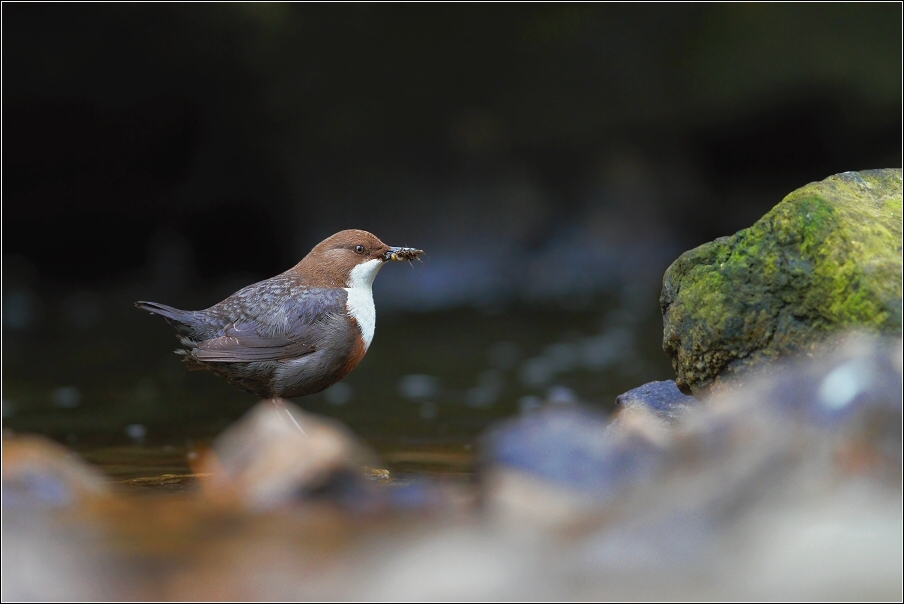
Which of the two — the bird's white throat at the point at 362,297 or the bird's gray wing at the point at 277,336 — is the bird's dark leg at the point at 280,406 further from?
the bird's white throat at the point at 362,297

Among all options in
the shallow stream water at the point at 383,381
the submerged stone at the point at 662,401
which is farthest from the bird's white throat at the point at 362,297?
the submerged stone at the point at 662,401

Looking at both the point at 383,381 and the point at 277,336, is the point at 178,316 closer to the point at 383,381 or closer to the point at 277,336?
the point at 277,336

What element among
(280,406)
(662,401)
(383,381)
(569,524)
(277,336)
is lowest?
(569,524)

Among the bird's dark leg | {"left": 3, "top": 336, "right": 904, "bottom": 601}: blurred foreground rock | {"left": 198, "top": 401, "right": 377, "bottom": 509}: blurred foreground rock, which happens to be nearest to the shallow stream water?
the bird's dark leg

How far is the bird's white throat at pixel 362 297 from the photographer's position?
4.46 meters

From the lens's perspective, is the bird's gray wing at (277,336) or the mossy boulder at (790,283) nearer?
the mossy boulder at (790,283)

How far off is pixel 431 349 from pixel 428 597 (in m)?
7.23

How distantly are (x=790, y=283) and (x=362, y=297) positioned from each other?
199 centimetres

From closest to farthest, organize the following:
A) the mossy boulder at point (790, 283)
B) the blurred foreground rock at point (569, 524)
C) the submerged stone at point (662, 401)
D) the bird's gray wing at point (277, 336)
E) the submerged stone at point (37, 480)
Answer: the blurred foreground rock at point (569, 524), the submerged stone at point (37, 480), the mossy boulder at point (790, 283), the submerged stone at point (662, 401), the bird's gray wing at point (277, 336)

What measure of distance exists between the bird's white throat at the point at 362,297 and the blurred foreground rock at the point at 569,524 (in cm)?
161

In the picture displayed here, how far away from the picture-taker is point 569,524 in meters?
2.43

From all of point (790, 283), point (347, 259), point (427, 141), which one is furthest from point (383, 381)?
point (427, 141)

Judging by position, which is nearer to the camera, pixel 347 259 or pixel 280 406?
pixel 280 406

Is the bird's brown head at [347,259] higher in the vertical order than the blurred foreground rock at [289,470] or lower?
higher
